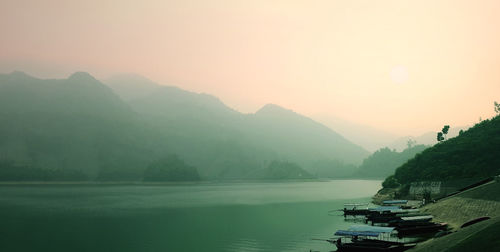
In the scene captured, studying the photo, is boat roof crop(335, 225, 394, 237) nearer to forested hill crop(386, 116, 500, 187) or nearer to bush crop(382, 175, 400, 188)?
forested hill crop(386, 116, 500, 187)

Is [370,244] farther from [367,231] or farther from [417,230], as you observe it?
[417,230]

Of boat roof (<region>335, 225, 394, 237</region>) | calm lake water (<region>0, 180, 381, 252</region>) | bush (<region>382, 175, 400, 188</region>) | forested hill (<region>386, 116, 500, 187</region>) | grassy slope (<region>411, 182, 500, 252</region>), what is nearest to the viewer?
grassy slope (<region>411, 182, 500, 252</region>)

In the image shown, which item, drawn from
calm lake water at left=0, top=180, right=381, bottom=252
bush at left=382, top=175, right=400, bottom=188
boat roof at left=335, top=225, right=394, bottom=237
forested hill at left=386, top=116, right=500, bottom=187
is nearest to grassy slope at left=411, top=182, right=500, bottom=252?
Answer: boat roof at left=335, top=225, right=394, bottom=237

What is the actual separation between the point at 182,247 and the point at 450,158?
94.8 meters

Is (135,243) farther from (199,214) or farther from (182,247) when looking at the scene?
(199,214)

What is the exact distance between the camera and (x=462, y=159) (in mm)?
113938

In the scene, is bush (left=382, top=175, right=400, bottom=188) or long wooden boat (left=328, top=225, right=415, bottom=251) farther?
bush (left=382, top=175, right=400, bottom=188)

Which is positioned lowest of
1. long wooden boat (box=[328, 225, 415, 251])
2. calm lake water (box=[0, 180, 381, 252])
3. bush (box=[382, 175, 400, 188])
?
calm lake water (box=[0, 180, 381, 252])

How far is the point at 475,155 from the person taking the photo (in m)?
112

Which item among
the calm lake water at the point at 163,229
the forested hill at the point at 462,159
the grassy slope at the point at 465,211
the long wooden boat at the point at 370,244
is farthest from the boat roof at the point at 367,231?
the forested hill at the point at 462,159

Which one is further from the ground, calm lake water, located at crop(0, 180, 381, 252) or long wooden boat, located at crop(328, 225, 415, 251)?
long wooden boat, located at crop(328, 225, 415, 251)

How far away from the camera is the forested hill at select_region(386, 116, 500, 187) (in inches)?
4001

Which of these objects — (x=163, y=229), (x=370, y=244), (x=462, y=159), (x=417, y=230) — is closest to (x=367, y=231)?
(x=370, y=244)

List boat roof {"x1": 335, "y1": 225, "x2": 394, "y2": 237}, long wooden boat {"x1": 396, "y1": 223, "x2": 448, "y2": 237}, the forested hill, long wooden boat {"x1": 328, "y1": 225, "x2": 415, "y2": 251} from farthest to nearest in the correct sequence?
1. the forested hill
2. long wooden boat {"x1": 396, "y1": 223, "x2": 448, "y2": 237}
3. boat roof {"x1": 335, "y1": 225, "x2": 394, "y2": 237}
4. long wooden boat {"x1": 328, "y1": 225, "x2": 415, "y2": 251}
